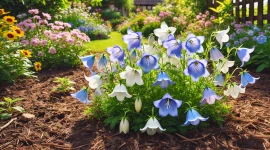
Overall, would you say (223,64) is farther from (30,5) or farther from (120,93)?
(30,5)

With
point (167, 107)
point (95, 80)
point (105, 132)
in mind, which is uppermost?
point (95, 80)

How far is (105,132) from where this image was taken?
8.51 feet

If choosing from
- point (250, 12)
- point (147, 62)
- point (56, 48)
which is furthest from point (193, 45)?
point (250, 12)

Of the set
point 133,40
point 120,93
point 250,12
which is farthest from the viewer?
point 250,12

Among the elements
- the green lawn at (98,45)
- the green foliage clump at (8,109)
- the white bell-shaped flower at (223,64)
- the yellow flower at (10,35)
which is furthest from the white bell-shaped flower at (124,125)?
the green lawn at (98,45)

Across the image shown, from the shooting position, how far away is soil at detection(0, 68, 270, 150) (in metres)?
2.38

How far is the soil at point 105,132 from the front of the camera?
2.38 meters

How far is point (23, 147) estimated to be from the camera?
8.28 feet

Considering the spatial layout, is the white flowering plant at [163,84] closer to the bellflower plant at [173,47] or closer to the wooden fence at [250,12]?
the bellflower plant at [173,47]

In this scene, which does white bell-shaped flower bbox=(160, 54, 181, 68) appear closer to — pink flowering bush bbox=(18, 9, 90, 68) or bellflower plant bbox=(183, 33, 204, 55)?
bellflower plant bbox=(183, 33, 204, 55)

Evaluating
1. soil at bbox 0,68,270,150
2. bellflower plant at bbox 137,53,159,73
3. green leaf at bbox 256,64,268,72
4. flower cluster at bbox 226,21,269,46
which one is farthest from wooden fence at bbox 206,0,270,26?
bellflower plant at bbox 137,53,159,73

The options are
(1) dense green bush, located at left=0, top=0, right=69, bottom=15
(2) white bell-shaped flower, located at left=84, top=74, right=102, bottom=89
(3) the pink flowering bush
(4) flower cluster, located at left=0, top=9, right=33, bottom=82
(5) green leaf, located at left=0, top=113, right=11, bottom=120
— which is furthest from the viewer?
(1) dense green bush, located at left=0, top=0, right=69, bottom=15

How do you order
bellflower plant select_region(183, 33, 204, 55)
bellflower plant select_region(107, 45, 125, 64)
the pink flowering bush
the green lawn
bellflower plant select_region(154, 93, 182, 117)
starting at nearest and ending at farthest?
bellflower plant select_region(154, 93, 182, 117) → bellflower plant select_region(183, 33, 204, 55) → bellflower plant select_region(107, 45, 125, 64) → the pink flowering bush → the green lawn

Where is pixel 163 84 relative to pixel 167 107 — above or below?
above
